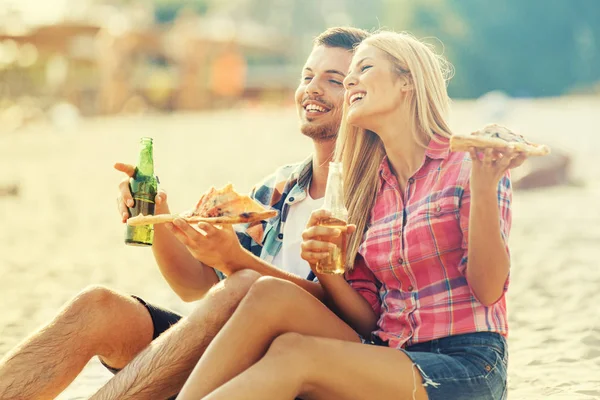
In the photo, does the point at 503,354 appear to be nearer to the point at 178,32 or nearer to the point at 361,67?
the point at 361,67

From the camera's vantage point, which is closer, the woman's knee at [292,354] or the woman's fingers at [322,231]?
the woman's knee at [292,354]

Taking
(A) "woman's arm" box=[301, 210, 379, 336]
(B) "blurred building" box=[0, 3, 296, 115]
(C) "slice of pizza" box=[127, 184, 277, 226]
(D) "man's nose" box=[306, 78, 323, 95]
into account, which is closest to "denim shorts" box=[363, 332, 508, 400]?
A: (A) "woman's arm" box=[301, 210, 379, 336]

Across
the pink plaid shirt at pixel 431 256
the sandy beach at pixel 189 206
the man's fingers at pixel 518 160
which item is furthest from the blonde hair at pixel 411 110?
the sandy beach at pixel 189 206

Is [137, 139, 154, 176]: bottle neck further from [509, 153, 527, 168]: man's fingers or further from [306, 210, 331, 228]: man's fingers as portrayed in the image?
[509, 153, 527, 168]: man's fingers

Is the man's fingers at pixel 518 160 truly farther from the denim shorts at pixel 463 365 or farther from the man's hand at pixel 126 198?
the man's hand at pixel 126 198

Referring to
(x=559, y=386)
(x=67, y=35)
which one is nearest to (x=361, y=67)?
(x=559, y=386)

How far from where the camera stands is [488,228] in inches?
111

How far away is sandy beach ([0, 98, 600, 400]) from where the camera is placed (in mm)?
5281

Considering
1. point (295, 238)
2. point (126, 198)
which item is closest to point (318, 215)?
point (295, 238)

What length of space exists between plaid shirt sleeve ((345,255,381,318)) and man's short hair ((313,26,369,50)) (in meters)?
1.26

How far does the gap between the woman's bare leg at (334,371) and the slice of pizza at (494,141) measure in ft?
2.42

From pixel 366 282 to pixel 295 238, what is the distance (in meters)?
0.59

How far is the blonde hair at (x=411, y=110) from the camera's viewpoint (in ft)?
10.9

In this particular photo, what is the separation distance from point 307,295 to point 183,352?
507 millimetres
